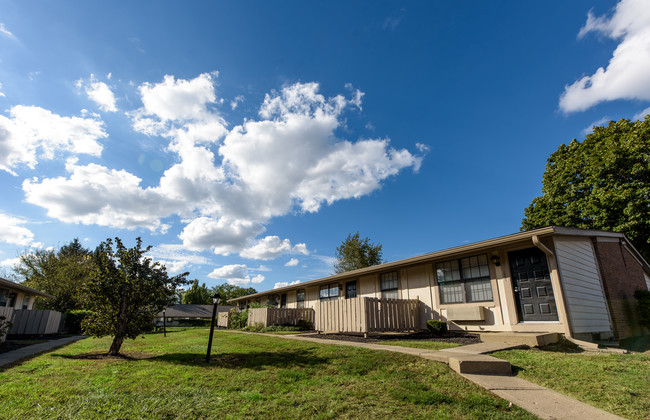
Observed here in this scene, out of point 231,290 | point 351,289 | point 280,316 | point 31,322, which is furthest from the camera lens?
point 231,290

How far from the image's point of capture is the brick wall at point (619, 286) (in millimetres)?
9953

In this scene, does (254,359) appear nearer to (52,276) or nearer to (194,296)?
(52,276)

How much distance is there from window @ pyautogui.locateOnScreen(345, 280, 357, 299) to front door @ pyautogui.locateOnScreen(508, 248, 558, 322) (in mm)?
8126

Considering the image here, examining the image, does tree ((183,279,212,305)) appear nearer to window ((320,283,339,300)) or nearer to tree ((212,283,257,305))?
tree ((212,283,257,305))

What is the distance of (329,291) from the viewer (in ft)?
59.2

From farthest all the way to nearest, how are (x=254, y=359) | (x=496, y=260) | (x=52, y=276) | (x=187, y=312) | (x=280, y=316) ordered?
(x=187, y=312) < (x=52, y=276) < (x=280, y=316) < (x=496, y=260) < (x=254, y=359)

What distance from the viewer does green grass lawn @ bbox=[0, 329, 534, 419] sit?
3.50 meters

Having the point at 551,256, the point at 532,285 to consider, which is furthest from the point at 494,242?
the point at 532,285

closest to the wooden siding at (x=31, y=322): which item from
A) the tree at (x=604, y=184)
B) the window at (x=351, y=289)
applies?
the window at (x=351, y=289)

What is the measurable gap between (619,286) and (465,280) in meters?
5.39

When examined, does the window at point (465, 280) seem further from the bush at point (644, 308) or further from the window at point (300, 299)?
the window at point (300, 299)

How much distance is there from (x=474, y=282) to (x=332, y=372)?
24.2ft

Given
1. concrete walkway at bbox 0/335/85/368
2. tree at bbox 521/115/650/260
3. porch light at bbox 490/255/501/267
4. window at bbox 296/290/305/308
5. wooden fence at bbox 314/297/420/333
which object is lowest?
concrete walkway at bbox 0/335/85/368

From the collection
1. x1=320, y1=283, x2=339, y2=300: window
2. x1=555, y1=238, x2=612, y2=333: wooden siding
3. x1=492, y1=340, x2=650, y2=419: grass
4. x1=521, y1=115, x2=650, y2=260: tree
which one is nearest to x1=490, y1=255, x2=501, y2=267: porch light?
x1=555, y1=238, x2=612, y2=333: wooden siding
